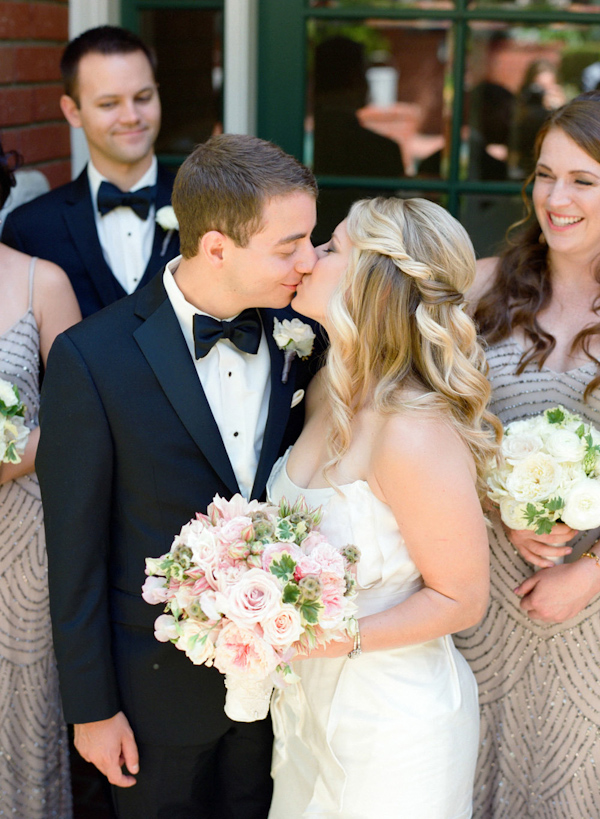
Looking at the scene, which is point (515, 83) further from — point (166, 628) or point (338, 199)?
point (166, 628)

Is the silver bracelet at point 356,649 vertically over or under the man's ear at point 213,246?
under

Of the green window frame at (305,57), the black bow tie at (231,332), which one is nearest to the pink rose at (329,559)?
the black bow tie at (231,332)

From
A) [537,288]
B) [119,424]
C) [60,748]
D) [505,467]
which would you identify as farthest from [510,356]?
[60,748]

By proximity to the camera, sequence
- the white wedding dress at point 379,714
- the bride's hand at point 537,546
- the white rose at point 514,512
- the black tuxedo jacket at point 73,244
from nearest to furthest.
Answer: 1. the white wedding dress at point 379,714
2. the white rose at point 514,512
3. the bride's hand at point 537,546
4. the black tuxedo jacket at point 73,244

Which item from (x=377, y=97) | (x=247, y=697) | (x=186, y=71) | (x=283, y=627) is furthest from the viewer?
(x=186, y=71)

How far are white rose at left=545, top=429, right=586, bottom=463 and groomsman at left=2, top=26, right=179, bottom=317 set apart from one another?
1.73 meters

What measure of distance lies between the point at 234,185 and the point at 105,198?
132 cm

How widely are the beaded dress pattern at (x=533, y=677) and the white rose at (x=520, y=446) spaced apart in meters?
0.28

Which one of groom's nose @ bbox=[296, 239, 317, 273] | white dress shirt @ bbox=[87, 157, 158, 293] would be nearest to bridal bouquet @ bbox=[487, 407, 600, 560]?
groom's nose @ bbox=[296, 239, 317, 273]

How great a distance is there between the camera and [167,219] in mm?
3594

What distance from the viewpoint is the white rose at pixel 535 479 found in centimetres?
256

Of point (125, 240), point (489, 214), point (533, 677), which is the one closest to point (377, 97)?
point (489, 214)

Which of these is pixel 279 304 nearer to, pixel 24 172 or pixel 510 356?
pixel 510 356

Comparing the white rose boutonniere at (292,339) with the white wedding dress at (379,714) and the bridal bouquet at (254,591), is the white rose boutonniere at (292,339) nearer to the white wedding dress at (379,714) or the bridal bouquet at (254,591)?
the white wedding dress at (379,714)
